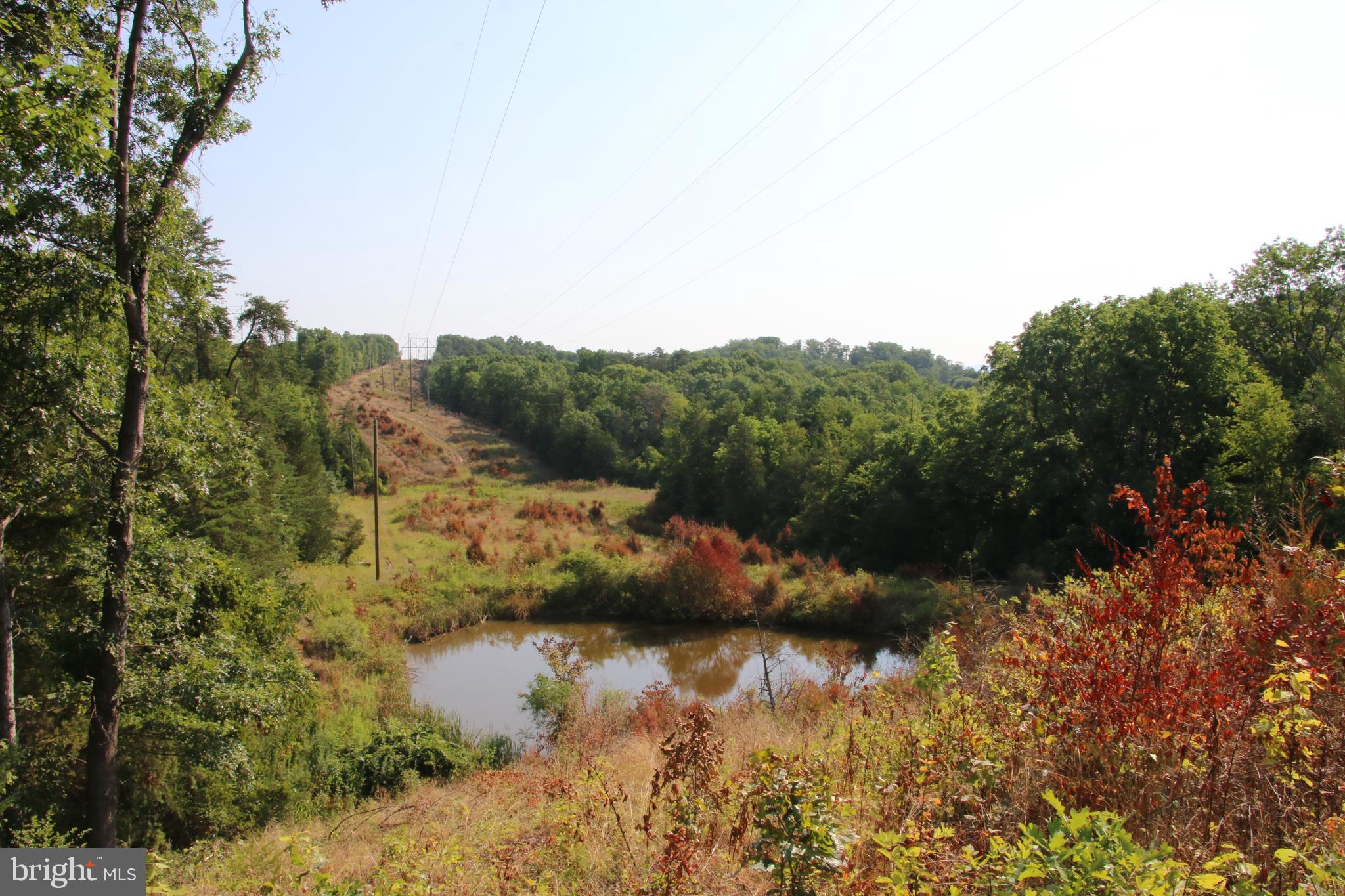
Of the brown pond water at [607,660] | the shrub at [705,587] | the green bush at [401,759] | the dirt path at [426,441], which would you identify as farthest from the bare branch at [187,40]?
the dirt path at [426,441]

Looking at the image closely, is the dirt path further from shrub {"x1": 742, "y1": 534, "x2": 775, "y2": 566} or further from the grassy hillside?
the grassy hillside

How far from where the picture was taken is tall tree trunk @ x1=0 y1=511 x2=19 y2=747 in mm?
7484

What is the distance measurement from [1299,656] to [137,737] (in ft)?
41.8

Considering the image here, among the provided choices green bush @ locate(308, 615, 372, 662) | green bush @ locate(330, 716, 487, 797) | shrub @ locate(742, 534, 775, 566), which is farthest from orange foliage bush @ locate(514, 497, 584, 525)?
green bush @ locate(330, 716, 487, 797)

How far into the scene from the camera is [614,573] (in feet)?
94.4

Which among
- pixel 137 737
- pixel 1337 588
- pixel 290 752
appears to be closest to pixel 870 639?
pixel 290 752

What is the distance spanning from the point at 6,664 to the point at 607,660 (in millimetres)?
17687

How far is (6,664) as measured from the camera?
758 centimetres

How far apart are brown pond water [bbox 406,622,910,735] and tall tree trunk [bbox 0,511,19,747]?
9938 mm

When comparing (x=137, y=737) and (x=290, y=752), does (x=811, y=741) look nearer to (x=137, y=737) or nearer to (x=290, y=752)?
(x=137, y=737)

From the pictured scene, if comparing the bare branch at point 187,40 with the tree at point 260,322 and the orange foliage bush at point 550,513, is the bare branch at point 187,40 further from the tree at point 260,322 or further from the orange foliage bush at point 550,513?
the orange foliage bush at point 550,513

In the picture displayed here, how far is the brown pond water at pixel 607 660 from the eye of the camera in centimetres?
1927

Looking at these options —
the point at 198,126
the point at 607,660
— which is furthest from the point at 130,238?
the point at 607,660

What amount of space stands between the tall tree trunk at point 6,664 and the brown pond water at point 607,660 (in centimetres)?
994
